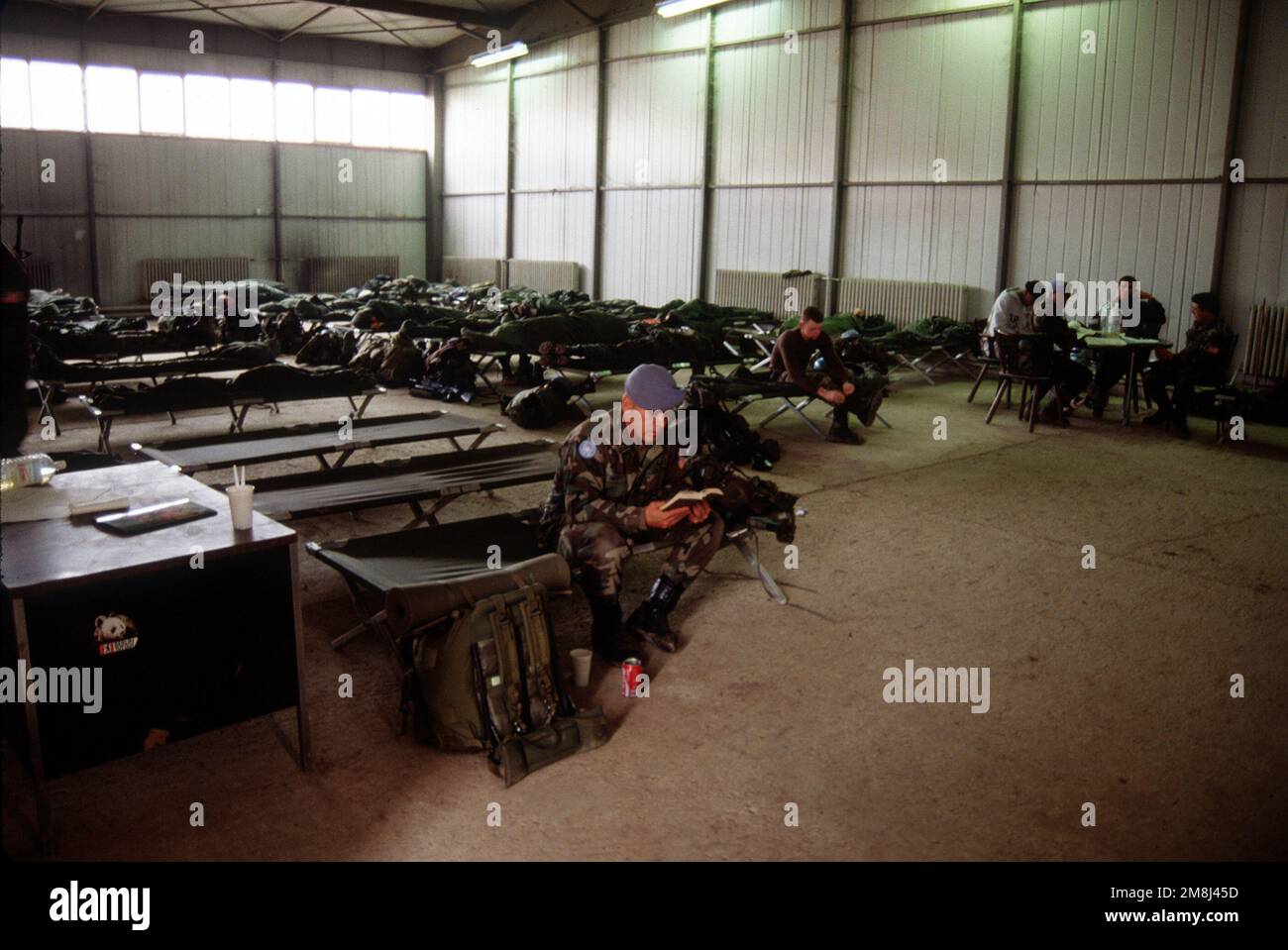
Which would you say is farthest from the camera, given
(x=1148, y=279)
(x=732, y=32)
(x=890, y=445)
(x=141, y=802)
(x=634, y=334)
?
(x=732, y=32)

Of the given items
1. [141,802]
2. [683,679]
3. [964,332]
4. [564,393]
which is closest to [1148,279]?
[964,332]

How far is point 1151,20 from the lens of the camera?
423 inches

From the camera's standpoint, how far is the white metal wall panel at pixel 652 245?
16.2 metres

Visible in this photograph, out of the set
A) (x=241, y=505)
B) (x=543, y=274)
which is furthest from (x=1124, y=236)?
(x=241, y=505)

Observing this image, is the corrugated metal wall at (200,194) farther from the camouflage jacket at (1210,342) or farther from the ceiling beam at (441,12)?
the camouflage jacket at (1210,342)

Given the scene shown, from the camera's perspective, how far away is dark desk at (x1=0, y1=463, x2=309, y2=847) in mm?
2689

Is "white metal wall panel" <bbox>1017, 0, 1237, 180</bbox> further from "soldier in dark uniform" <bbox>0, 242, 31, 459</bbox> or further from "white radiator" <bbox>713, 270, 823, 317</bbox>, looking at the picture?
"soldier in dark uniform" <bbox>0, 242, 31, 459</bbox>

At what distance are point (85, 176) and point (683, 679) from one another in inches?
710

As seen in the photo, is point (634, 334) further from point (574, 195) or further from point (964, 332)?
point (574, 195)

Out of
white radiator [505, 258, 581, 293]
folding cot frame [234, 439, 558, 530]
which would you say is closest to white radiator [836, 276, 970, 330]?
white radiator [505, 258, 581, 293]

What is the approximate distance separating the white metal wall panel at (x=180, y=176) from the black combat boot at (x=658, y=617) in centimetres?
1763

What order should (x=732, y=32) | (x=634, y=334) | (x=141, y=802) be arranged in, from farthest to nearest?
(x=732, y=32), (x=634, y=334), (x=141, y=802)

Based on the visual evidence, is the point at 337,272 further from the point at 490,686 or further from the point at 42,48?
the point at 490,686

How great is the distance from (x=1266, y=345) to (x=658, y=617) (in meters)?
8.80
